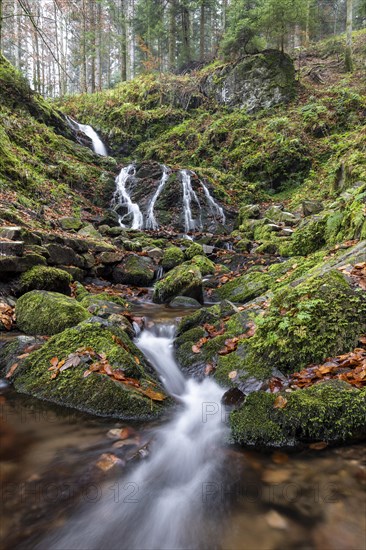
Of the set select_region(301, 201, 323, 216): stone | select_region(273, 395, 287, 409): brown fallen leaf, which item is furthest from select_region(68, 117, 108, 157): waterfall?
select_region(273, 395, 287, 409): brown fallen leaf

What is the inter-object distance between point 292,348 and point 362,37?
3210cm

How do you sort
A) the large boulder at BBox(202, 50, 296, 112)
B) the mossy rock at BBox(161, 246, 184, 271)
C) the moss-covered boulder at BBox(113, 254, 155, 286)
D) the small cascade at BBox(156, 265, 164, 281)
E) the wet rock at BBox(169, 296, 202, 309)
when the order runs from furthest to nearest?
the large boulder at BBox(202, 50, 296, 112)
the mossy rock at BBox(161, 246, 184, 271)
the small cascade at BBox(156, 265, 164, 281)
the moss-covered boulder at BBox(113, 254, 155, 286)
the wet rock at BBox(169, 296, 202, 309)

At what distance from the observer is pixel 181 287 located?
24.2 feet

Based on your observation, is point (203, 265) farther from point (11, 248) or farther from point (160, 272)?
point (11, 248)

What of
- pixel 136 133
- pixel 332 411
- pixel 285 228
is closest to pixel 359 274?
pixel 332 411

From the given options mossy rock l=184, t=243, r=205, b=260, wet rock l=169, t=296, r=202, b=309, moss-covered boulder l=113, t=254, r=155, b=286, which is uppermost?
mossy rock l=184, t=243, r=205, b=260

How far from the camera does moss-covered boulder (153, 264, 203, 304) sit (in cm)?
727

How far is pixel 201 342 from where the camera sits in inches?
180

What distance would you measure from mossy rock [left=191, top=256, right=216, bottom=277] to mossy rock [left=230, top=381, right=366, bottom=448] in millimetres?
6305

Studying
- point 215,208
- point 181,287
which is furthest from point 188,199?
point 181,287

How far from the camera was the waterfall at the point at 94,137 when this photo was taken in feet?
67.3

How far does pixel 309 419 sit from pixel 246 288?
440 centimetres

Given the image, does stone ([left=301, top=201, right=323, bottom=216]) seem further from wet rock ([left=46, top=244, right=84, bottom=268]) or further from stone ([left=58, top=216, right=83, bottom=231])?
wet rock ([left=46, top=244, right=84, bottom=268])

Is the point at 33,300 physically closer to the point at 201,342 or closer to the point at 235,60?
the point at 201,342
